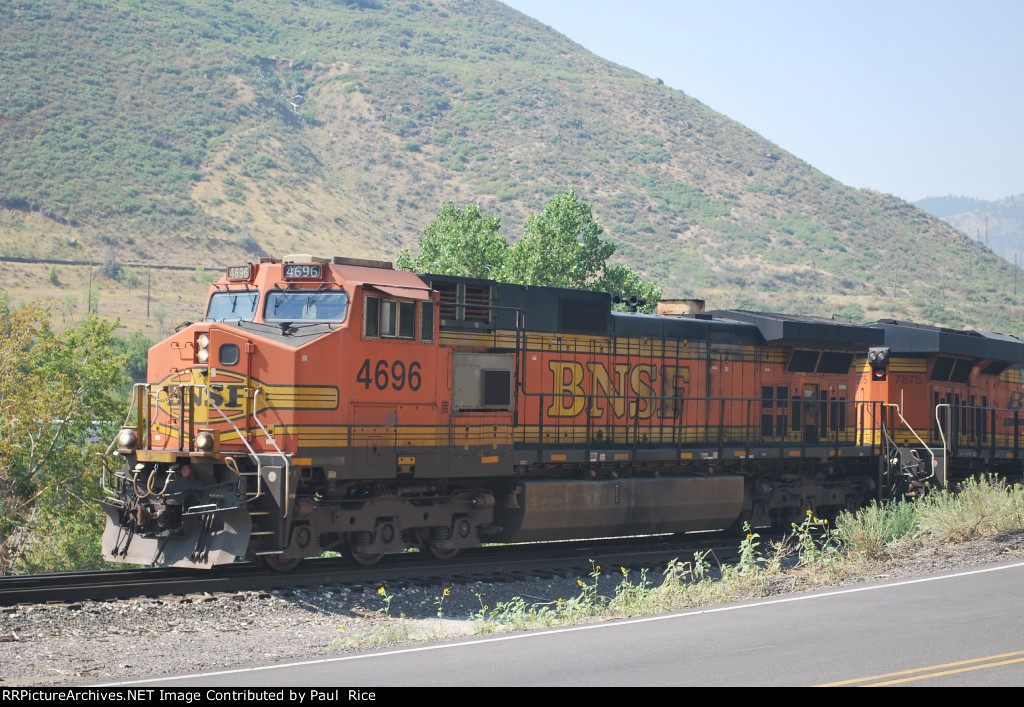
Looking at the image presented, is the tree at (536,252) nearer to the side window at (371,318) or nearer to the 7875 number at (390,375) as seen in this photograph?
the 7875 number at (390,375)

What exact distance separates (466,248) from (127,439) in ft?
101

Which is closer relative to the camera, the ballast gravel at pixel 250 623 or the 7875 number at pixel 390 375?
the ballast gravel at pixel 250 623

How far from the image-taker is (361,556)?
13547 mm

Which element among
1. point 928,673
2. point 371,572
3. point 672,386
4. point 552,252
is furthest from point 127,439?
point 552,252

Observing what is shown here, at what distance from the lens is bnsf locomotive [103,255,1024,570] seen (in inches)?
480

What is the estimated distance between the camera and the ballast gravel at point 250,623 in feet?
28.3

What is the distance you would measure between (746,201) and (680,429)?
96.3m

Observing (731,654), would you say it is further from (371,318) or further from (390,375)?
(371,318)

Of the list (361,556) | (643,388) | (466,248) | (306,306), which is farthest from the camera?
(466,248)

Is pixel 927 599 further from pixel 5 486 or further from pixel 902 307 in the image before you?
pixel 902 307

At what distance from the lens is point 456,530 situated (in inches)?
564

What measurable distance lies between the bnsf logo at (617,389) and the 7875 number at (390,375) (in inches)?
110

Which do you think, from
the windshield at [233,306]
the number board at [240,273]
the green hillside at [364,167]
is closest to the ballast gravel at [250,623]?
the windshield at [233,306]
